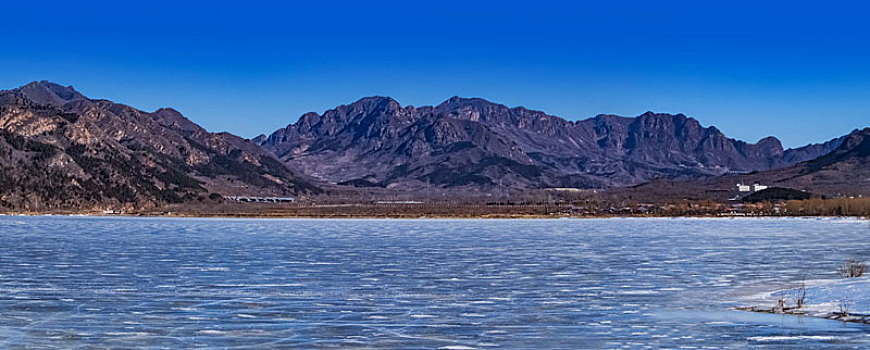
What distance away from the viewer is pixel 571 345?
71.6 ft

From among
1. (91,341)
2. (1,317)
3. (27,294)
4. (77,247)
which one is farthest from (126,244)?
(91,341)

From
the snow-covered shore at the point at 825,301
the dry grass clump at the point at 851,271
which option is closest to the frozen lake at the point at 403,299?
the dry grass clump at the point at 851,271

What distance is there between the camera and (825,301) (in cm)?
2866

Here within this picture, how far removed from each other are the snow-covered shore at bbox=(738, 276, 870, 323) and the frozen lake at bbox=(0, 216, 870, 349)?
1.14m

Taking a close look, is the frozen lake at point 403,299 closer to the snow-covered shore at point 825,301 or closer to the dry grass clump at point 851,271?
the dry grass clump at point 851,271

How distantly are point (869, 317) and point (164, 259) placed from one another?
37.7 meters

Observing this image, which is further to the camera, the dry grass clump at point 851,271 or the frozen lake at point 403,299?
the dry grass clump at point 851,271

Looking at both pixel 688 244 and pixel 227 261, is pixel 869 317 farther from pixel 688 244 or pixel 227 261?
pixel 688 244

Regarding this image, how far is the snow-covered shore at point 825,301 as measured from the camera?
26281mm

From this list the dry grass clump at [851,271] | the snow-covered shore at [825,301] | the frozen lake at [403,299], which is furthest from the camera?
the dry grass clump at [851,271]

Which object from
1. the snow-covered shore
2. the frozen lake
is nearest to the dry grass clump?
the frozen lake

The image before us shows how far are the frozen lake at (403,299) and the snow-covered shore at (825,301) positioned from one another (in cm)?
114

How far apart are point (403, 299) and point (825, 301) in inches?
552

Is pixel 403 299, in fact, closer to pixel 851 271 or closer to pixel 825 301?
pixel 825 301
